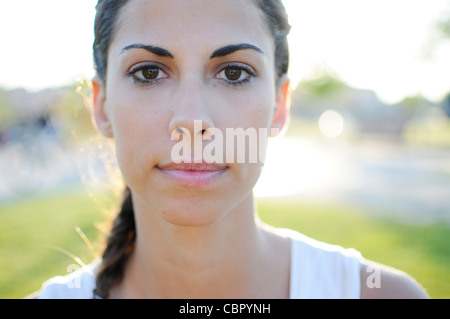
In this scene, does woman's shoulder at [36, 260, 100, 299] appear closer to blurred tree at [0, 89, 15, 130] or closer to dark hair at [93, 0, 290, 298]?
dark hair at [93, 0, 290, 298]

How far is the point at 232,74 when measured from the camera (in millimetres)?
1795

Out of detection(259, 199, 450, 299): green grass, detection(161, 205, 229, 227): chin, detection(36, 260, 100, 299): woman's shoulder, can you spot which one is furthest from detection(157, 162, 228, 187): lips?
detection(259, 199, 450, 299): green grass

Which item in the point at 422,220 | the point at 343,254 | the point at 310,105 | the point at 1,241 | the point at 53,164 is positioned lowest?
the point at 343,254

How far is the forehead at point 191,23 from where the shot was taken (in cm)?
169

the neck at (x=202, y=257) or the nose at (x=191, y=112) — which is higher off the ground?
Result: the nose at (x=191, y=112)

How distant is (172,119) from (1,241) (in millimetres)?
6052

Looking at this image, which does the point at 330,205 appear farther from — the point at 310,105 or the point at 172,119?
the point at 310,105

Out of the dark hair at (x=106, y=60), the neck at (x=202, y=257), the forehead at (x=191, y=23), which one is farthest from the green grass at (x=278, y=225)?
the forehead at (x=191, y=23)

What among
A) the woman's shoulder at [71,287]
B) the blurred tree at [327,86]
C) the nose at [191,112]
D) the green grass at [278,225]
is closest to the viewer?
the nose at [191,112]

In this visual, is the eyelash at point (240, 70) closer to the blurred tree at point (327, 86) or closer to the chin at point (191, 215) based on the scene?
the chin at point (191, 215)

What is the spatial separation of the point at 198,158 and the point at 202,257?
2.00ft

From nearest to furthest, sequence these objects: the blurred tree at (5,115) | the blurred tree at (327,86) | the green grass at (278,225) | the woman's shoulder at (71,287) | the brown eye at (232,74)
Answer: the brown eye at (232,74)
the woman's shoulder at (71,287)
the green grass at (278,225)
the blurred tree at (5,115)
the blurred tree at (327,86)
